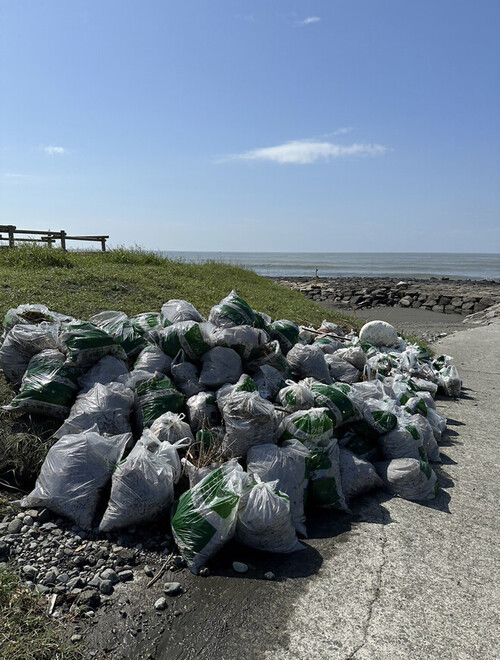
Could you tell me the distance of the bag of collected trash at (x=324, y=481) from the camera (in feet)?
11.4

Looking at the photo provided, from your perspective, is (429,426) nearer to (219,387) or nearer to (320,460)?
(320,460)

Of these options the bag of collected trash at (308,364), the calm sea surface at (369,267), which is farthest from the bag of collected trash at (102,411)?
the calm sea surface at (369,267)

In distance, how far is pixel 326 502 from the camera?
137 inches

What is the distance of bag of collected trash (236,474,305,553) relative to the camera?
2.93 metres

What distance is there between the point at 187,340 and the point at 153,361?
0.33 m

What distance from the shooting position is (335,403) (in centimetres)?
409

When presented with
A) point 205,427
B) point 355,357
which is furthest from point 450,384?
point 205,427

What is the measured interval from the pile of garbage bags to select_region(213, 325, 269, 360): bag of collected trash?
1cm

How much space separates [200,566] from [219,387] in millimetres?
1627

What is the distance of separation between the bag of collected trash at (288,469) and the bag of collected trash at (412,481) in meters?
0.75

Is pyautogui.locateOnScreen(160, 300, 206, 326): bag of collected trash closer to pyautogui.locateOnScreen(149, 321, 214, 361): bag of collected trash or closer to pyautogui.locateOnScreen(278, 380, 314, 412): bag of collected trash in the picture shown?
pyautogui.locateOnScreen(149, 321, 214, 361): bag of collected trash

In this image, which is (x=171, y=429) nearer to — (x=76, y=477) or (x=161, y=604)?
(x=76, y=477)

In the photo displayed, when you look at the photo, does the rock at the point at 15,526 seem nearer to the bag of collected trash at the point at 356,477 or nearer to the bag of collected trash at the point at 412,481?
the bag of collected trash at the point at 356,477

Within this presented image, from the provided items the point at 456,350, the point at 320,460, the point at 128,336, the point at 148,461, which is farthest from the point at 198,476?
the point at 456,350
